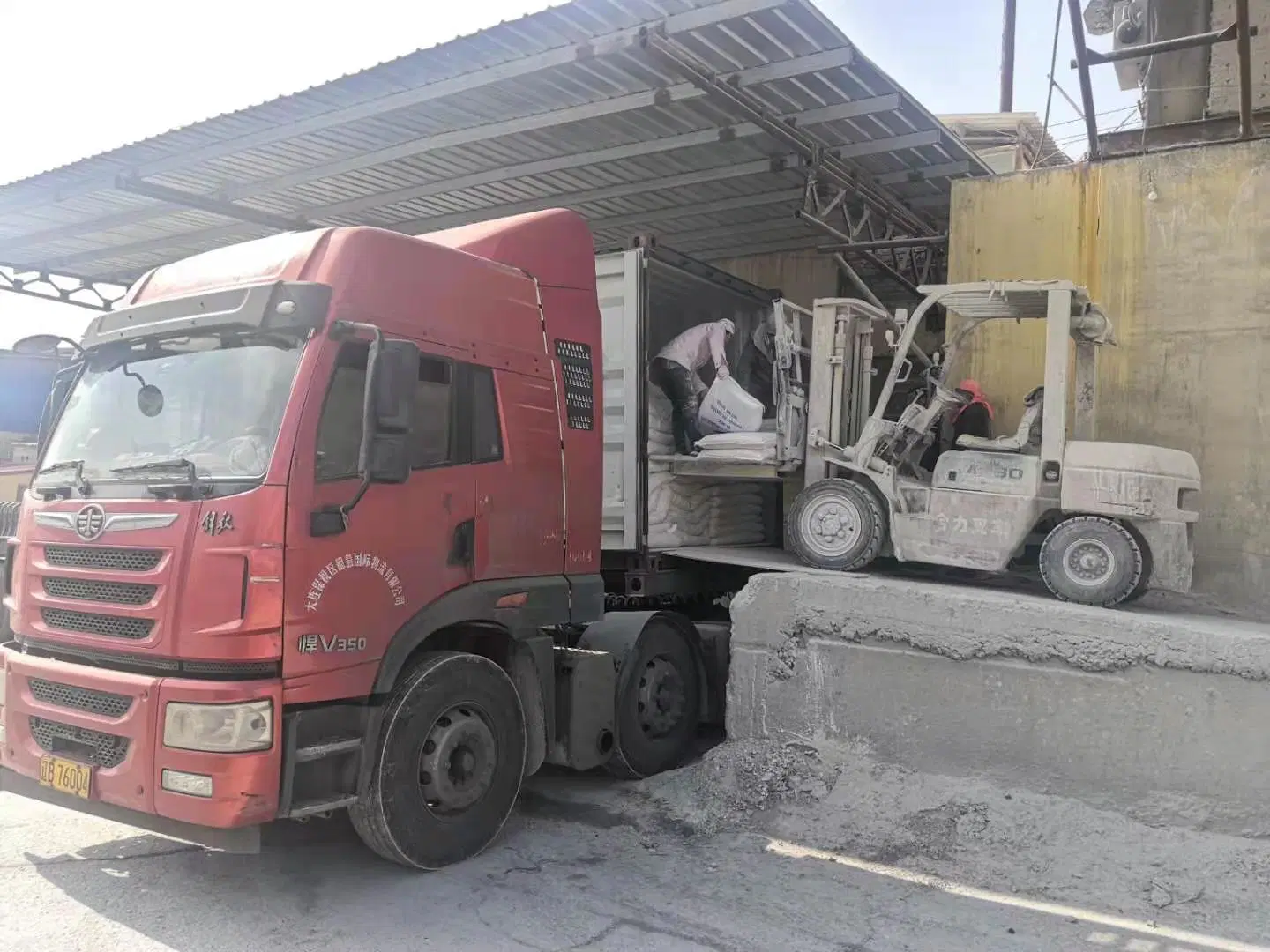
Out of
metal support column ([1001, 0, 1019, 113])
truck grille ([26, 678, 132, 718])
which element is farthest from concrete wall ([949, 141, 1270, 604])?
metal support column ([1001, 0, 1019, 113])

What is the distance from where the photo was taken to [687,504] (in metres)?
7.29

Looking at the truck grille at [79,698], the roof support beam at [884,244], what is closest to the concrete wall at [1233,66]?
the roof support beam at [884,244]

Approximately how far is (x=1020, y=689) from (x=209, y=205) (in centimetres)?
947

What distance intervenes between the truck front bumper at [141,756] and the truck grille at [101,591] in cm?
30

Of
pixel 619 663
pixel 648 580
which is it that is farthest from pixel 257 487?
pixel 648 580

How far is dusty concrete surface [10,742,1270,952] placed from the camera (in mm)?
4062

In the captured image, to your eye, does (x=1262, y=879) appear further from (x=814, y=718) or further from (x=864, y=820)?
(x=814, y=718)

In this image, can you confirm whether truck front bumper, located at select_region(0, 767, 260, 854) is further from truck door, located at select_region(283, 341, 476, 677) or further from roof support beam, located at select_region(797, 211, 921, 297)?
roof support beam, located at select_region(797, 211, 921, 297)

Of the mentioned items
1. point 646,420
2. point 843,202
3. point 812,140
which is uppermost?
point 812,140

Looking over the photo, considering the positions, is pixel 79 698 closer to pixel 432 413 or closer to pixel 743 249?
pixel 432 413

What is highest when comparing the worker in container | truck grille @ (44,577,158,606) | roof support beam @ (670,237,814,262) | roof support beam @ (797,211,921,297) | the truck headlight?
roof support beam @ (670,237,814,262)

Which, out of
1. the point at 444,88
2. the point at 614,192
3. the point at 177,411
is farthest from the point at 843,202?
the point at 177,411

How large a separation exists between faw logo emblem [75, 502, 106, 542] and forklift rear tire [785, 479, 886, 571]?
A: 433cm

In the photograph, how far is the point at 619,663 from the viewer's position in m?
6.17
